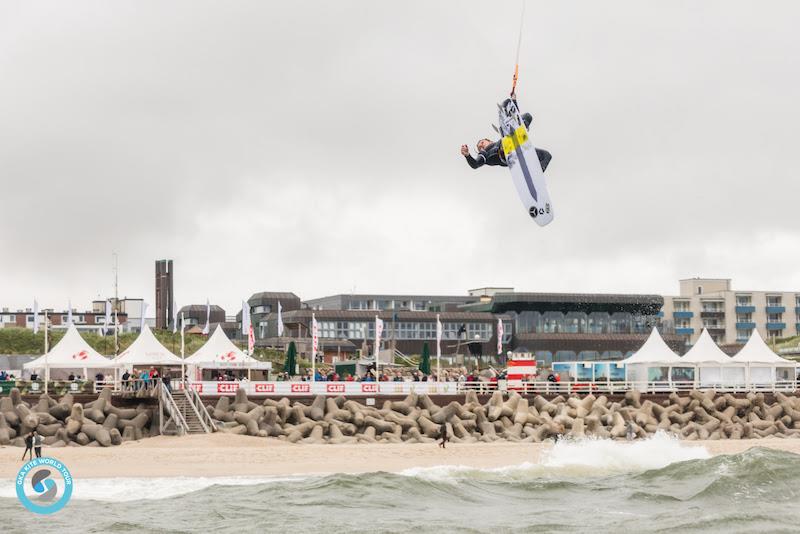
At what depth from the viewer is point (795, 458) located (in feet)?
136

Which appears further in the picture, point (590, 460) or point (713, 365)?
point (713, 365)

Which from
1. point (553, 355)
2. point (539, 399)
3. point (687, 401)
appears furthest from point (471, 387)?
point (553, 355)

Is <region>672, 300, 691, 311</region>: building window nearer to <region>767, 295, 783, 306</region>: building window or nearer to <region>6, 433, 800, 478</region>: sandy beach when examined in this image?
<region>767, 295, 783, 306</region>: building window

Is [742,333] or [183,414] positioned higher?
[742,333]

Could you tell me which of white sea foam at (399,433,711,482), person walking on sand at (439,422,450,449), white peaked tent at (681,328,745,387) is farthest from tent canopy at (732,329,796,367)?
person walking on sand at (439,422,450,449)

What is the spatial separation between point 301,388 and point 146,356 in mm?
7368

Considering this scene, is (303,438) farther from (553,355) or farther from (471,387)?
(553,355)

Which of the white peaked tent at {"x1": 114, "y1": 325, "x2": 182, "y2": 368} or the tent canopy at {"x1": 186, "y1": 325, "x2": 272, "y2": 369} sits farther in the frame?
the tent canopy at {"x1": 186, "y1": 325, "x2": 272, "y2": 369}

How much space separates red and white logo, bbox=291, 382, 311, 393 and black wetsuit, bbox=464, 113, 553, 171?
→ 25.1 metres

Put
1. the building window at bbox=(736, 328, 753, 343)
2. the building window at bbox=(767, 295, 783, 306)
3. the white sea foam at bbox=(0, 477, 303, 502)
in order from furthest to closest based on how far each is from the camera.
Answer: the building window at bbox=(767, 295, 783, 306) < the building window at bbox=(736, 328, 753, 343) < the white sea foam at bbox=(0, 477, 303, 502)

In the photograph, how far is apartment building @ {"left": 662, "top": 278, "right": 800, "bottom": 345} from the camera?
136 m


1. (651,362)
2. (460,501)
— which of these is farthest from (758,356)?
(460,501)

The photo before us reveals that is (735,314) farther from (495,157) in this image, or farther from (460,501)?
(495,157)

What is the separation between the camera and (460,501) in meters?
33.2
